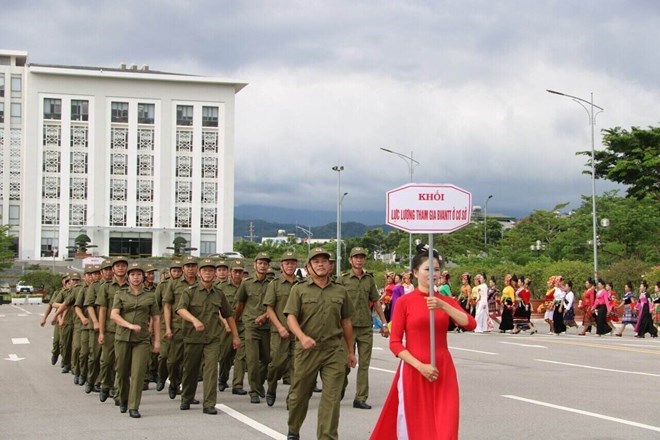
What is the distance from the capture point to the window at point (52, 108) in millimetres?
109125

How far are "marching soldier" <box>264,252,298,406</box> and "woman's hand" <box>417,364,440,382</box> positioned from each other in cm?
468

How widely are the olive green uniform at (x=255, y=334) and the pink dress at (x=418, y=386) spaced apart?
5851 mm

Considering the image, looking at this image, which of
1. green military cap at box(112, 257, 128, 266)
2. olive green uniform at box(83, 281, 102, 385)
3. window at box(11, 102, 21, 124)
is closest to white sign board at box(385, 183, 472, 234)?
green military cap at box(112, 257, 128, 266)

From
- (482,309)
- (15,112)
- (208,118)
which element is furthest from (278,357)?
(15,112)

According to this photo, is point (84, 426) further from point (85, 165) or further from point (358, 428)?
point (85, 165)

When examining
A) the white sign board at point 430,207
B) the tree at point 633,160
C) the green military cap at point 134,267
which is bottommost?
the green military cap at point 134,267

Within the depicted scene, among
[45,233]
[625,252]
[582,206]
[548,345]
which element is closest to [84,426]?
[548,345]

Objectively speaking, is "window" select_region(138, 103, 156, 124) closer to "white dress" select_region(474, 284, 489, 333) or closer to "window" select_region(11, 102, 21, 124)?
"window" select_region(11, 102, 21, 124)

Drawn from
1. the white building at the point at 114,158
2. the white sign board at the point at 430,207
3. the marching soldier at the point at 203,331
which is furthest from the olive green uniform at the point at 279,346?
the white building at the point at 114,158

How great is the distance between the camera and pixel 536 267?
1852 inches

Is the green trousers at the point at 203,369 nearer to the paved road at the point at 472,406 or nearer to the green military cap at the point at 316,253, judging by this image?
the paved road at the point at 472,406

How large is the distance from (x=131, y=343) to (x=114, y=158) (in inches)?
4043

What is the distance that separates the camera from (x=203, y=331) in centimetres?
1232

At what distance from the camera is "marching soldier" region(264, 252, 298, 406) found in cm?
1257
